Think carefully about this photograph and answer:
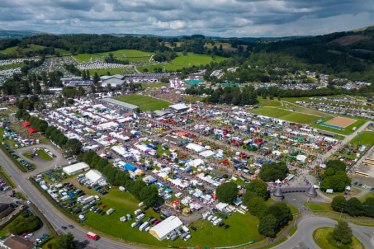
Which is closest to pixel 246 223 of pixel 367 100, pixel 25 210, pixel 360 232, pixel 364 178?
pixel 360 232

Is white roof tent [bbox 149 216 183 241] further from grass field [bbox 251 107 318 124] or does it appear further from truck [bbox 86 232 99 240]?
grass field [bbox 251 107 318 124]

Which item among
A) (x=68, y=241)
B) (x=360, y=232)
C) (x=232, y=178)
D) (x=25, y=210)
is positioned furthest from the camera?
(x=232, y=178)

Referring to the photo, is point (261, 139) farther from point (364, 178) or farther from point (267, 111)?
point (267, 111)

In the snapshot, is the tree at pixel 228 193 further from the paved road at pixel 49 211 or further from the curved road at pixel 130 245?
the paved road at pixel 49 211

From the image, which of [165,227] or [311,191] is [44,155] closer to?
[165,227]

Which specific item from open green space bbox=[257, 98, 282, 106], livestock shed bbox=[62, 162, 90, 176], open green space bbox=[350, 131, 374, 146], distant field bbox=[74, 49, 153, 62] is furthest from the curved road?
distant field bbox=[74, 49, 153, 62]

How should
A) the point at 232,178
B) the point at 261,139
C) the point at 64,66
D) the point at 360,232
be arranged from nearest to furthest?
the point at 360,232 < the point at 232,178 < the point at 261,139 < the point at 64,66

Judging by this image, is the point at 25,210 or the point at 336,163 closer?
the point at 25,210

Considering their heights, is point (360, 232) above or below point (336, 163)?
below
